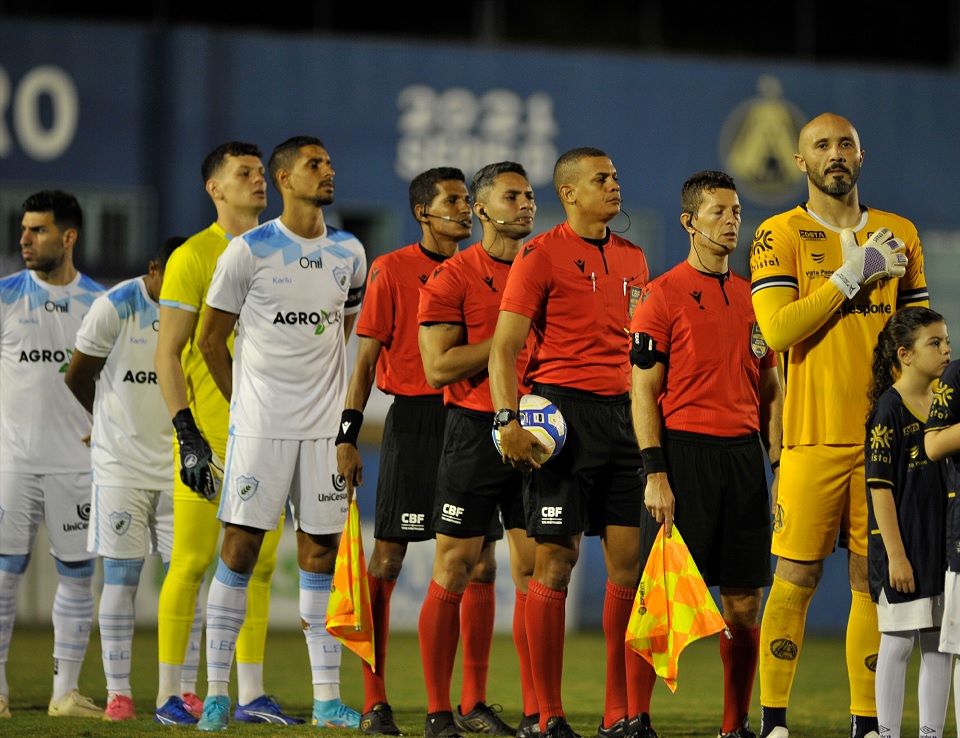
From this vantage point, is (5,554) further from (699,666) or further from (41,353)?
(699,666)

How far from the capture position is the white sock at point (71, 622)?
7.93 meters

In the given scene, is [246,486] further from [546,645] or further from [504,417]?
[546,645]

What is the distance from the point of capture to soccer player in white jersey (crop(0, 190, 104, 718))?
813 centimetres

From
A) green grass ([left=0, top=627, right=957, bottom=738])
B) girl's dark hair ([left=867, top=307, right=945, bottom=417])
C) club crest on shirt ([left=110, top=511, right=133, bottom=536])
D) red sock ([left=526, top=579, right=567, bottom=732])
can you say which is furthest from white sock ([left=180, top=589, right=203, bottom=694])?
girl's dark hair ([left=867, top=307, right=945, bottom=417])

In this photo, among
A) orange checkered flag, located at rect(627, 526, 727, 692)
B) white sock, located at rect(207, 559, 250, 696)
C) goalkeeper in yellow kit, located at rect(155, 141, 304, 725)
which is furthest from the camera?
goalkeeper in yellow kit, located at rect(155, 141, 304, 725)

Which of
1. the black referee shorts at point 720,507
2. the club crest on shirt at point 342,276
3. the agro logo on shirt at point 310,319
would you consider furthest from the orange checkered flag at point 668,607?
the club crest on shirt at point 342,276

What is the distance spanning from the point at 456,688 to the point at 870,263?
17.6 ft

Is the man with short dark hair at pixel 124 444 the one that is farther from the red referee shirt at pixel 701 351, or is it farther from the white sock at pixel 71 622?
the red referee shirt at pixel 701 351

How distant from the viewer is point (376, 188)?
16.3 m

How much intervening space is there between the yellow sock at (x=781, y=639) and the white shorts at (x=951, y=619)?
2.15 ft

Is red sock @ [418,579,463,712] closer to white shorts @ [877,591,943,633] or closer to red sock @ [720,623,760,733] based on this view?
red sock @ [720,623,760,733]

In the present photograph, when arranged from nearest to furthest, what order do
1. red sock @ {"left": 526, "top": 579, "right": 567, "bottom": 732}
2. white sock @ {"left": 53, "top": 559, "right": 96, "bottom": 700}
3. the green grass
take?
1. red sock @ {"left": 526, "top": 579, "right": 567, "bottom": 732}
2. the green grass
3. white sock @ {"left": 53, "top": 559, "right": 96, "bottom": 700}

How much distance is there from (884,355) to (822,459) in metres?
0.48

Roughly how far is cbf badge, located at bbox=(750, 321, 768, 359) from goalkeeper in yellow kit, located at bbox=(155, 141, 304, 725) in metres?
2.49
